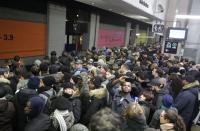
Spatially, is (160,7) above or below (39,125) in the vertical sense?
above

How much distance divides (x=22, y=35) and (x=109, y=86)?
5.28m

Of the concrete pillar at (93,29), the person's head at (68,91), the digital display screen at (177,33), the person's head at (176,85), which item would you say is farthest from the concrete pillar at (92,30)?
the person's head at (68,91)

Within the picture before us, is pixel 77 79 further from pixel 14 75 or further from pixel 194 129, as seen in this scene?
pixel 194 129

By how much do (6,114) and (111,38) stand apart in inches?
605

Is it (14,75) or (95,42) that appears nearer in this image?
(14,75)

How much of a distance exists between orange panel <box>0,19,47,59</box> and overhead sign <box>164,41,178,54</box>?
19.7ft

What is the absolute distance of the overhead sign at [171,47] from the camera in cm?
1167

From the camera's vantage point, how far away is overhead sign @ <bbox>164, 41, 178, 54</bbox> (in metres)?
11.7

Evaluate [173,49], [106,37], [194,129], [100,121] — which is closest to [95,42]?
[106,37]

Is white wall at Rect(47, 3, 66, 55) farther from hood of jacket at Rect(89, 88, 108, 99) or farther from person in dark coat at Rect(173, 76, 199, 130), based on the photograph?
person in dark coat at Rect(173, 76, 199, 130)

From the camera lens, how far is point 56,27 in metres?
10.8

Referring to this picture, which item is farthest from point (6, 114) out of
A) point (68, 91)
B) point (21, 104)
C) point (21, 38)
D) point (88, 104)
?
point (21, 38)

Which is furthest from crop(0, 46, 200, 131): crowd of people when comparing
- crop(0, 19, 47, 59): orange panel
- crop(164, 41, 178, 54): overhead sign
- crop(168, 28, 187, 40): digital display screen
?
crop(168, 28, 187, 40): digital display screen

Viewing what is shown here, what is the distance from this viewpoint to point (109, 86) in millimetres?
5074
